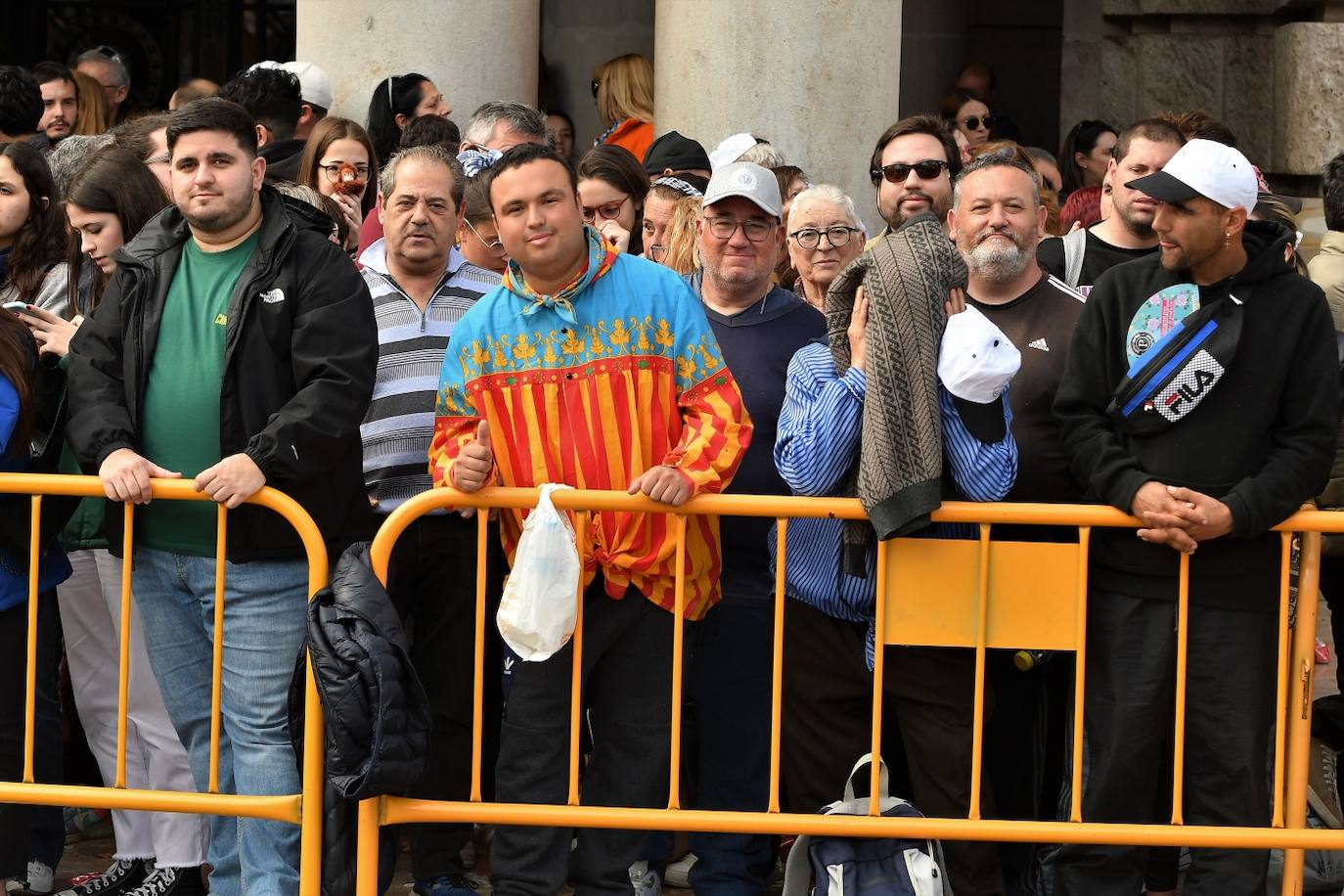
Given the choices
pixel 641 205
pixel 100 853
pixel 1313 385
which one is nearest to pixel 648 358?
pixel 1313 385

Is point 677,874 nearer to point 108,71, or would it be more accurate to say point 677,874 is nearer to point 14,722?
point 14,722

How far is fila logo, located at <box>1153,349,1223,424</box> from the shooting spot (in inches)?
191

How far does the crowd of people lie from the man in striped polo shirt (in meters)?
0.02

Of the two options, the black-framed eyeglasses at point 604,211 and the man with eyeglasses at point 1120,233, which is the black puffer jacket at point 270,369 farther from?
the man with eyeglasses at point 1120,233

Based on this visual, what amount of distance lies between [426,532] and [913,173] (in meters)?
2.15

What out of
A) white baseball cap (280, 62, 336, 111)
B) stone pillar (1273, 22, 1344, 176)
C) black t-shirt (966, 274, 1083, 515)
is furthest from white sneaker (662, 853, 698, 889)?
stone pillar (1273, 22, 1344, 176)

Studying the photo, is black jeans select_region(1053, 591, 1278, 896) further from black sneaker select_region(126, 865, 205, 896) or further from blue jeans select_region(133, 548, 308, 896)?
black sneaker select_region(126, 865, 205, 896)

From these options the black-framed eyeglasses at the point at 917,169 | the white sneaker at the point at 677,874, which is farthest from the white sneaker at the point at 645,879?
the black-framed eyeglasses at the point at 917,169

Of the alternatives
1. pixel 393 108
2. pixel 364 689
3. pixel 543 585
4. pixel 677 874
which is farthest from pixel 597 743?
pixel 393 108

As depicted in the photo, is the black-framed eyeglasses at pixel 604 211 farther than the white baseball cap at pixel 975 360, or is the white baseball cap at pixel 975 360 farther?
the black-framed eyeglasses at pixel 604 211

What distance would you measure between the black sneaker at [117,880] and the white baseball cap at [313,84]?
3.95m

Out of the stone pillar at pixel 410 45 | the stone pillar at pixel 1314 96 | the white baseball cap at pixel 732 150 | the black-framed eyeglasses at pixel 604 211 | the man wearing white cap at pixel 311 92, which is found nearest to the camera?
the black-framed eyeglasses at pixel 604 211

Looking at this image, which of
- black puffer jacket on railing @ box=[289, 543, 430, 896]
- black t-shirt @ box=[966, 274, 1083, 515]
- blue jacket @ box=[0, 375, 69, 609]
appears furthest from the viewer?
black t-shirt @ box=[966, 274, 1083, 515]

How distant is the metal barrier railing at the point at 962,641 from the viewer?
15.7ft
